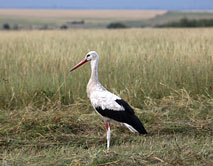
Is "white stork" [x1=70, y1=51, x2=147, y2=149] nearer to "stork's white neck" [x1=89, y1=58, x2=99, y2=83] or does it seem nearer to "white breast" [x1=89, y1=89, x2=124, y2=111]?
"white breast" [x1=89, y1=89, x2=124, y2=111]

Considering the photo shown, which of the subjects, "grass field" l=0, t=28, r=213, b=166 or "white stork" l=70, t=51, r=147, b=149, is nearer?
"grass field" l=0, t=28, r=213, b=166

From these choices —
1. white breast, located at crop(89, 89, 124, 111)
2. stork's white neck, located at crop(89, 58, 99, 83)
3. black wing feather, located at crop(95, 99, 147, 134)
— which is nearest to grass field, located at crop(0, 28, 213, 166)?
black wing feather, located at crop(95, 99, 147, 134)

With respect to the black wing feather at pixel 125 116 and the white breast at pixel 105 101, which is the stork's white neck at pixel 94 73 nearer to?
the white breast at pixel 105 101

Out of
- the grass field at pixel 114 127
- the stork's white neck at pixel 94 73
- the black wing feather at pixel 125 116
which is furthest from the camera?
the stork's white neck at pixel 94 73

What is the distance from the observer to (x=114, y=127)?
5602mm

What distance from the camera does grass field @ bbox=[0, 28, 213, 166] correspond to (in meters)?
4.01

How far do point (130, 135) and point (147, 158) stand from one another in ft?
4.45

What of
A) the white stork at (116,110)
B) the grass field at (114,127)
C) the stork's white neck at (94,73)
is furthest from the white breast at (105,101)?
the grass field at (114,127)

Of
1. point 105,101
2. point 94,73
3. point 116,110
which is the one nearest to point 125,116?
point 116,110

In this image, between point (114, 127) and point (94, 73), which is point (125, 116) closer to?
point (94, 73)

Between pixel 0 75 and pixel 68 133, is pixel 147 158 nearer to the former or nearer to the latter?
pixel 68 133

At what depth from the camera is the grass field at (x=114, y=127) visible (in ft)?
13.1

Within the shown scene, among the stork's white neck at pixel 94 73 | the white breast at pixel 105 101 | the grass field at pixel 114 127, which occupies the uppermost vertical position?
the stork's white neck at pixel 94 73

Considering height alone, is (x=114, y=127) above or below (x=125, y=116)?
below
